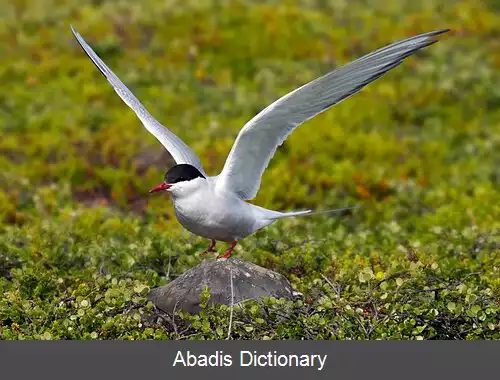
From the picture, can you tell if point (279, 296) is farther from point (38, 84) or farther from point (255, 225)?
point (38, 84)

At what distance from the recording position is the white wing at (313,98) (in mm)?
6137

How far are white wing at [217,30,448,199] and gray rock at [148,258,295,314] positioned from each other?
0.49 m

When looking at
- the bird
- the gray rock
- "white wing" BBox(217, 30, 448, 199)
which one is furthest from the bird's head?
the gray rock

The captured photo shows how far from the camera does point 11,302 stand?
6.40 metres

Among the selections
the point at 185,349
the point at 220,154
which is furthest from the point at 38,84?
the point at 185,349

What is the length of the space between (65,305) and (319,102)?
75.7 inches

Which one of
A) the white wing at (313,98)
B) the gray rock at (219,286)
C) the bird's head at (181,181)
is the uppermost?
the white wing at (313,98)

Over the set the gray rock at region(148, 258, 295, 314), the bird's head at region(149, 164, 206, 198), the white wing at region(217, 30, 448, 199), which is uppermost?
the white wing at region(217, 30, 448, 199)

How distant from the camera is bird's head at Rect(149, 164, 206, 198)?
6.21 meters

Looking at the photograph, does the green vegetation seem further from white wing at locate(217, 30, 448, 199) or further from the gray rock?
white wing at locate(217, 30, 448, 199)

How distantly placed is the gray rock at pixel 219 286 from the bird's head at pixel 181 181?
20.1 inches

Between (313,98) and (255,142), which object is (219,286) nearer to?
(255,142)

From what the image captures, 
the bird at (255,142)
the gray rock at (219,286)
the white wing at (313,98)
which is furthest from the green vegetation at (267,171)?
the white wing at (313,98)

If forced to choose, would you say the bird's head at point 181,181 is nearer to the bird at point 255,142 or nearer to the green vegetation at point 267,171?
the bird at point 255,142
